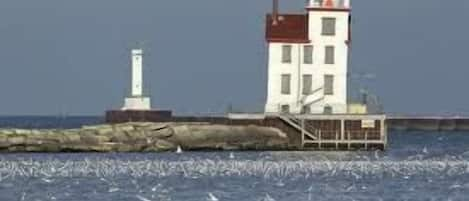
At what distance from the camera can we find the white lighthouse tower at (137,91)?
110 m

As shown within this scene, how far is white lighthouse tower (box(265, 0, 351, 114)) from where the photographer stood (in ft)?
293

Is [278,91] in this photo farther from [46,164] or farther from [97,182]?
[97,182]

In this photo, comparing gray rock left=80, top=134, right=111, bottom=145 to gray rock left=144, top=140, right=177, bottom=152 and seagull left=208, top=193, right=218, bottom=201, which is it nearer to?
gray rock left=144, top=140, right=177, bottom=152

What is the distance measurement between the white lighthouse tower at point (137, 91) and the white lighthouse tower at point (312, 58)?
854 inches

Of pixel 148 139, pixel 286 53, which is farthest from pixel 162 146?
pixel 286 53

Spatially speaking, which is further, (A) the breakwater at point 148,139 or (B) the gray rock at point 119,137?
(B) the gray rock at point 119,137

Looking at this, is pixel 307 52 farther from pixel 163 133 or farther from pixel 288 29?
pixel 163 133

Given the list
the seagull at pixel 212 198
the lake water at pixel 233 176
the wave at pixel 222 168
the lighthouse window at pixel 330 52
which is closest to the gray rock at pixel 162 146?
the lake water at pixel 233 176

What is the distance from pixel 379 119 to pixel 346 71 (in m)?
3.74

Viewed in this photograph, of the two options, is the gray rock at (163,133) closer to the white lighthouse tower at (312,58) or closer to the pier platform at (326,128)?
the pier platform at (326,128)

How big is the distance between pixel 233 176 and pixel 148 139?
22.8 m

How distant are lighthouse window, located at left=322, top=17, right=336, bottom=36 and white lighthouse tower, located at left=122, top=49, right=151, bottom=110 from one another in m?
22.9

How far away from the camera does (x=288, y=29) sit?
89.9m

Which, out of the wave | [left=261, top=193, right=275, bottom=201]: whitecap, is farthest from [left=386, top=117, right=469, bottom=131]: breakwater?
[left=261, top=193, right=275, bottom=201]: whitecap
